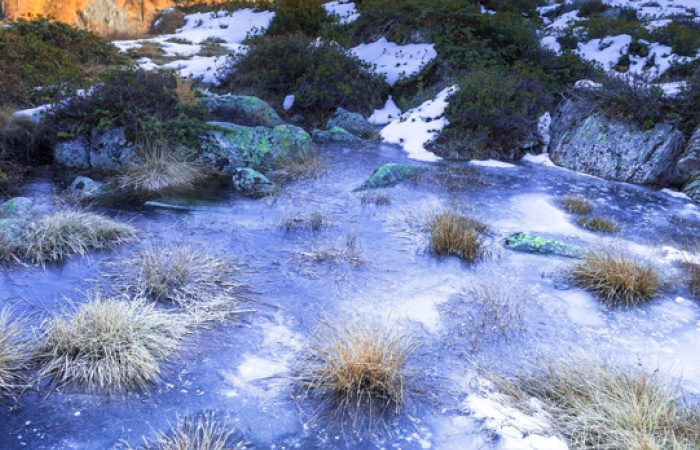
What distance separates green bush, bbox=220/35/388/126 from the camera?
532 inches

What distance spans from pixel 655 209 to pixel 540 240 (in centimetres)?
317

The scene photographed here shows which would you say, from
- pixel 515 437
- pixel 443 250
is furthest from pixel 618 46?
pixel 515 437

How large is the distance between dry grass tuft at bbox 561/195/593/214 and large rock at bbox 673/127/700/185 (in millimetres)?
2485

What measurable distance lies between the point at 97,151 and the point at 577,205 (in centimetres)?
805

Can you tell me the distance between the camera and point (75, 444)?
3.17m

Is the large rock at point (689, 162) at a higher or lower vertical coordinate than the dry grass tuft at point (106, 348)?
higher

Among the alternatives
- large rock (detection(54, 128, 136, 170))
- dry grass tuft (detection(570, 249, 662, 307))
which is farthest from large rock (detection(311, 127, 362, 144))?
dry grass tuft (detection(570, 249, 662, 307))

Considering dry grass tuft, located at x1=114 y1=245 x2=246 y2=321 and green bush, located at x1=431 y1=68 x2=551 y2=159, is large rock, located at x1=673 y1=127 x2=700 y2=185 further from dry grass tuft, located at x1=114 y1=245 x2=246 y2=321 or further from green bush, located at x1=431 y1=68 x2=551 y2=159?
dry grass tuft, located at x1=114 y1=245 x2=246 y2=321

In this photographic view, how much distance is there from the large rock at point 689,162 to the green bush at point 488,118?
3002 mm

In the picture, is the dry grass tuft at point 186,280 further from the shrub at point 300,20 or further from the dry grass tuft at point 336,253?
the shrub at point 300,20

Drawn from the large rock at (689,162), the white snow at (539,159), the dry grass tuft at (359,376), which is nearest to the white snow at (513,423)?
the dry grass tuft at (359,376)

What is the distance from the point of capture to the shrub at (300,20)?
18.2 m

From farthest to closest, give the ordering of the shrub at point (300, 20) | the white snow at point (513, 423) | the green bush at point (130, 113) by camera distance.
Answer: the shrub at point (300, 20) < the green bush at point (130, 113) < the white snow at point (513, 423)

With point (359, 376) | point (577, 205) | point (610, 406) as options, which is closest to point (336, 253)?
point (359, 376)
